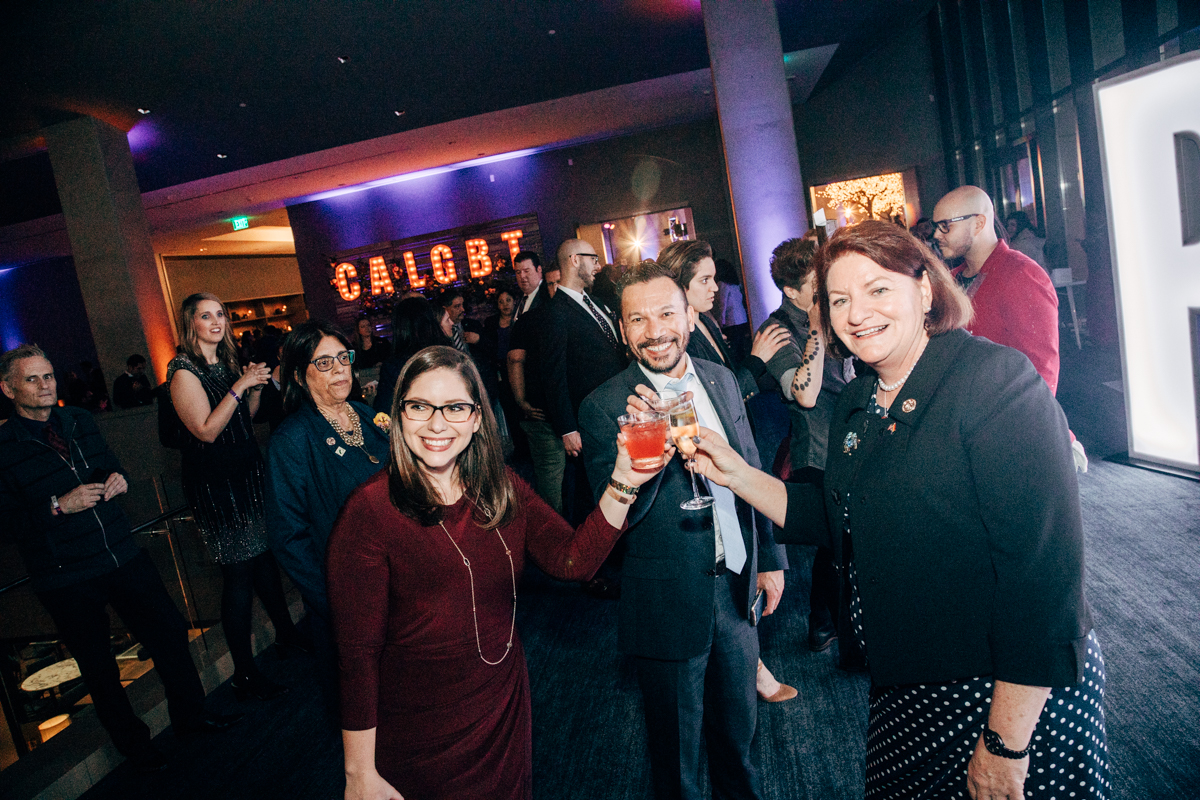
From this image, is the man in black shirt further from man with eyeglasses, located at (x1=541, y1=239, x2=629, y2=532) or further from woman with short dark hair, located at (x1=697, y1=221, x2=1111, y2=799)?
woman with short dark hair, located at (x1=697, y1=221, x2=1111, y2=799)

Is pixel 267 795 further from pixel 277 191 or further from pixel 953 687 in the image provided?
pixel 277 191

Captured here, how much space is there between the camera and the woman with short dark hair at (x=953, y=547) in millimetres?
1070

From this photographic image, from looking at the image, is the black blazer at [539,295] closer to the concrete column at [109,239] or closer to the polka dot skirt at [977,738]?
the polka dot skirt at [977,738]

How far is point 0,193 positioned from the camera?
8625 mm

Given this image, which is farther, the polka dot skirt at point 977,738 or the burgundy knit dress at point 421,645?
the burgundy knit dress at point 421,645

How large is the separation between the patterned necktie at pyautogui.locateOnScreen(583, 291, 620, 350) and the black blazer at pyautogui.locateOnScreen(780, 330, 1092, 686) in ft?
6.51

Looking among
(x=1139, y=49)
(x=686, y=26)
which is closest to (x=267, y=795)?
(x=686, y=26)

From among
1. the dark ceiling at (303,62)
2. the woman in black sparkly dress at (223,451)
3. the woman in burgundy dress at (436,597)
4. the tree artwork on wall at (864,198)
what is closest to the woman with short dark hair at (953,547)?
the woman in burgundy dress at (436,597)

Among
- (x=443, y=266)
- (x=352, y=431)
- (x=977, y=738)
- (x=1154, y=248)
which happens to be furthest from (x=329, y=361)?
(x=443, y=266)

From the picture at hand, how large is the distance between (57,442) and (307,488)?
4.07ft

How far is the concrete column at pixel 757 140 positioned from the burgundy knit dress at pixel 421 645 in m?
4.46

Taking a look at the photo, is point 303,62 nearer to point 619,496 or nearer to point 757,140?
point 757,140

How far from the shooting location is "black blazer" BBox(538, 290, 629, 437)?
3.17 meters

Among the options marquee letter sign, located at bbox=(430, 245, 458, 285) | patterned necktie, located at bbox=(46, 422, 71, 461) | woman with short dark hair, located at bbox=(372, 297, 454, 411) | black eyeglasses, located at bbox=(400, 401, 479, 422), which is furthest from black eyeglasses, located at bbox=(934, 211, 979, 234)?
marquee letter sign, located at bbox=(430, 245, 458, 285)
